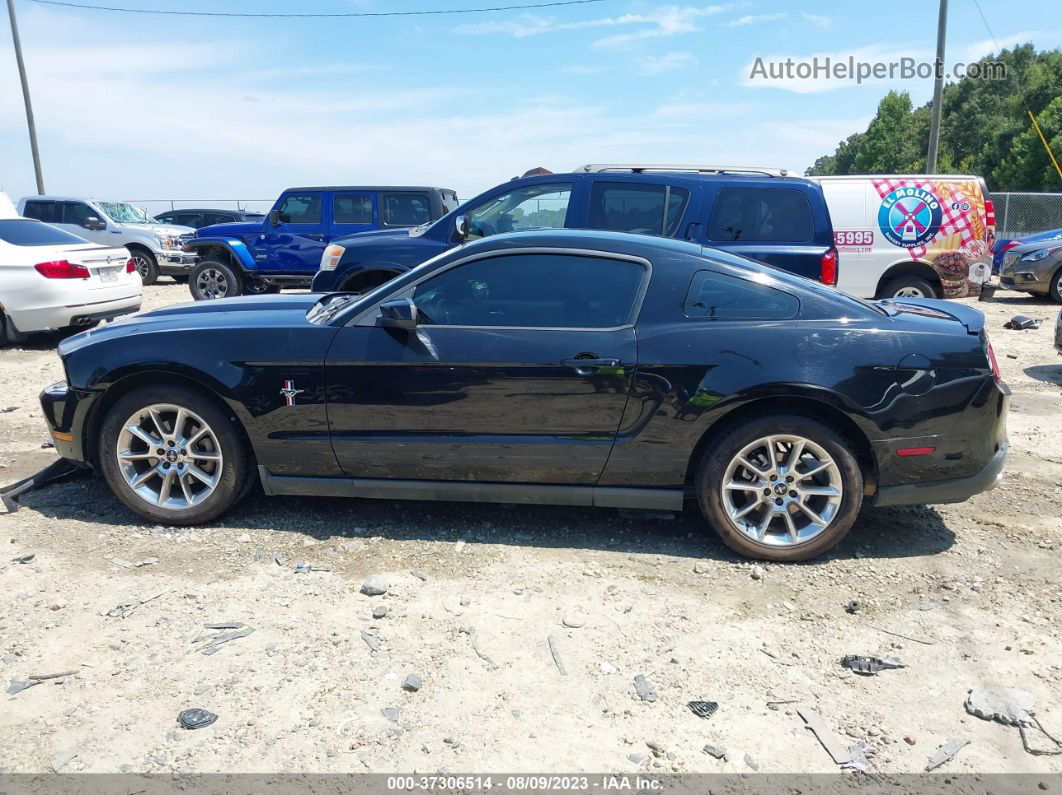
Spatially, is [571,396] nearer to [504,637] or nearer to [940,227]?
[504,637]

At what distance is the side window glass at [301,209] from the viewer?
13.0 m

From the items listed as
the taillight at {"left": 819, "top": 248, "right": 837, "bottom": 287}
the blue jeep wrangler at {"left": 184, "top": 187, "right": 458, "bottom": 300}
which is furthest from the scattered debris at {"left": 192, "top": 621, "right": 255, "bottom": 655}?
the blue jeep wrangler at {"left": 184, "top": 187, "right": 458, "bottom": 300}

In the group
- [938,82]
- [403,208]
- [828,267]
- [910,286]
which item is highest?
[938,82]

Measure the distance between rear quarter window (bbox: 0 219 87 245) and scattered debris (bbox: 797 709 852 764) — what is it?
33.5 feet

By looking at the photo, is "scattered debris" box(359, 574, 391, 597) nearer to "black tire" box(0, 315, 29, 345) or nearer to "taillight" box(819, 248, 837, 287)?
"taillight" box(819, 248, 837, 287)

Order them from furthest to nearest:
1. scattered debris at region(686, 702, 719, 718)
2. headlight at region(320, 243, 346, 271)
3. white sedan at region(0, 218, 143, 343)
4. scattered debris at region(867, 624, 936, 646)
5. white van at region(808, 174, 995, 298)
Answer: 1. white van at region(808, 174, 995, 298)
2. white sedan at region(0, 218, 143, 343)
3. headlight at region(320, 243, 346, 271)
4. scattered debris at region(867, 624, 936, 646)
5. scattered debris at region(686, 702, 719, 718)

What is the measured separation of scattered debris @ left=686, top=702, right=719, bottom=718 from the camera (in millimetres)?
2910

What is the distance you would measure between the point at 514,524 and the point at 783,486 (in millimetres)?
1454

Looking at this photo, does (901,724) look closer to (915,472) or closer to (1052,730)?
(1052,730)

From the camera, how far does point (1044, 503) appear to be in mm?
4883

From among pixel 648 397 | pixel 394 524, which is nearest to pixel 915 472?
pixel 648 397

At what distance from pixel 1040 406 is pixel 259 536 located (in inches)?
260

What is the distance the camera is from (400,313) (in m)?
4.05

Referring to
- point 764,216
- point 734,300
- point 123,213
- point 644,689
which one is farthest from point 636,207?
point 123,213
